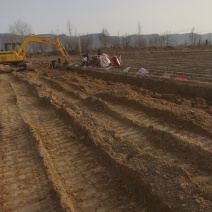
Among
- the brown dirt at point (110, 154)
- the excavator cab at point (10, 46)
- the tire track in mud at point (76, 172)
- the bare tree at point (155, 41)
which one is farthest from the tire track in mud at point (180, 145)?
the bare tree at point (155, 41)

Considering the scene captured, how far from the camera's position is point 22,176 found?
513cm

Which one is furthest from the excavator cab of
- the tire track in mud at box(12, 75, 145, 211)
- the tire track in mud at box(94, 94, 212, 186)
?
the tire track in mud at box(94, 94, 212, 186)

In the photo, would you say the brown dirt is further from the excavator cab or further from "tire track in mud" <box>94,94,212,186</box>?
the excavator cab

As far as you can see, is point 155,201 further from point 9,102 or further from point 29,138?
point 9,102

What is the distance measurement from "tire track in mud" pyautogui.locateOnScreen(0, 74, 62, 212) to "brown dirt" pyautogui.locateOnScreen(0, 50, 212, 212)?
2cm

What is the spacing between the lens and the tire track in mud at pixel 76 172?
4.11 m

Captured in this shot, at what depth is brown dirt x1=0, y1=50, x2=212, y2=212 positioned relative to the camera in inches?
162

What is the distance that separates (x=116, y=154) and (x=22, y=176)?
5.44 ft

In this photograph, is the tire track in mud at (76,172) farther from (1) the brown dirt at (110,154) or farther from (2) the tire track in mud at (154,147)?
(2) the tire track in mud at (154,147)

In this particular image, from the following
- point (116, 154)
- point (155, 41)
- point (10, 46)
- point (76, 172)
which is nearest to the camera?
point (76, 172)

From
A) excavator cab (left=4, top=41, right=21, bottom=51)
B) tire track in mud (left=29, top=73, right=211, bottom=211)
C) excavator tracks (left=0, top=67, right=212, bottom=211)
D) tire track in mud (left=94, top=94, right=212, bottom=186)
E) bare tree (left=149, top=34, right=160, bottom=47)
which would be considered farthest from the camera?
bare tree (left=149, top=34, right=160, bottom=47)

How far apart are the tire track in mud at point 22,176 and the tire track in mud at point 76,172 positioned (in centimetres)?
17

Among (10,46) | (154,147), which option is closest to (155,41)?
(10,46)

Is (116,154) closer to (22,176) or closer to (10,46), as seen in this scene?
(22,176)
